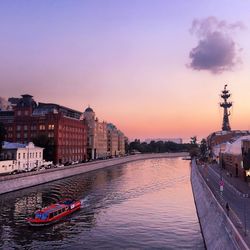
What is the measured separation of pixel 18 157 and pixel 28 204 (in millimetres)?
44004

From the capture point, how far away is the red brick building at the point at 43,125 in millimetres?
149750

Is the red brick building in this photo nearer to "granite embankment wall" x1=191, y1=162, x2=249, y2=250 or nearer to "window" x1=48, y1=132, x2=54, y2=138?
"window" x1=48, y1=132, x2=54, y2=138

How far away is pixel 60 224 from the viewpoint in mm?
56750

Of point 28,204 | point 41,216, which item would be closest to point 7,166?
point 28,204

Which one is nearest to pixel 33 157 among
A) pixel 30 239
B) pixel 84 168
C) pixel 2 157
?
pixel 2 157

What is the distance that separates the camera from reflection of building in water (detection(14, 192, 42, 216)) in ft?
213

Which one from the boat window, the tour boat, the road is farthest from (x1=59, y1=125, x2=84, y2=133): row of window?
the boat window

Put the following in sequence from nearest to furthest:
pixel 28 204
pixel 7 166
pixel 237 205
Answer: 1. pixel 237 205
2. pixel 28 204
3. pixel 7 166

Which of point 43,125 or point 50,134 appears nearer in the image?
point 50,134

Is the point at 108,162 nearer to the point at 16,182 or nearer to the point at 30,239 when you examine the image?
the point at 16,182

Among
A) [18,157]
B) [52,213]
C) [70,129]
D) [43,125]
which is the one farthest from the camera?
[70,129]

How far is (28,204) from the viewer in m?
71.1

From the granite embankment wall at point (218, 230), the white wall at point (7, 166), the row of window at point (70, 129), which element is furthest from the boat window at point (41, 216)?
the row of window at point (70, 129)

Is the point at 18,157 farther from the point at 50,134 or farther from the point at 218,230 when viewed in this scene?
the point at 218,230
